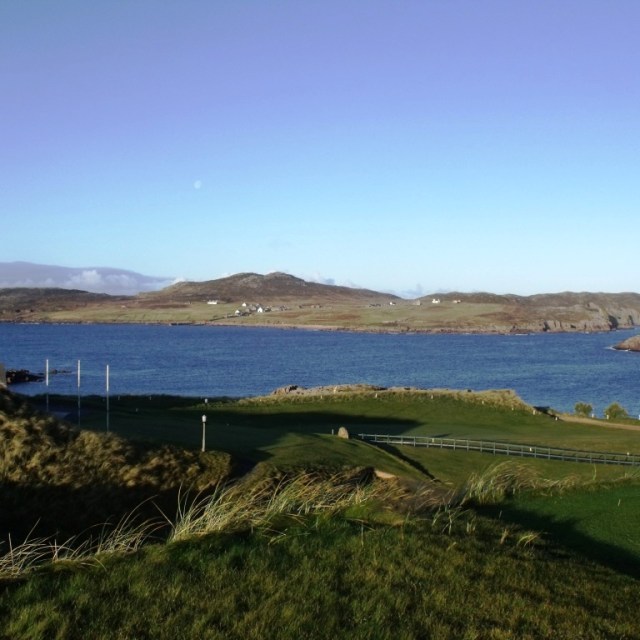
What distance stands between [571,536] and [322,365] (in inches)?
4058

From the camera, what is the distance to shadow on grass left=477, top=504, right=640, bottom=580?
29.6ft

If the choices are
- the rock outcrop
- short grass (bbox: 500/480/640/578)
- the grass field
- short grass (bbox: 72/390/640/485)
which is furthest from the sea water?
the grass field

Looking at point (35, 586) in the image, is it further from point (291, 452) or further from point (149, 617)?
point (291, 452)

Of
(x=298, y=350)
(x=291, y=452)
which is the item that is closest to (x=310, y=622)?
(x=291, y=452)

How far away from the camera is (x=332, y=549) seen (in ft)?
26.6

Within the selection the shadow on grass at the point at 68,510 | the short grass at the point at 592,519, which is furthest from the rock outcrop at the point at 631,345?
the shadow on grass at the point at 68,510

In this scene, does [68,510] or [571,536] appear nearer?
[571,536]

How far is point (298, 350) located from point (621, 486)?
13122cm

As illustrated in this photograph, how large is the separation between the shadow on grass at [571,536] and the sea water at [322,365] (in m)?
60.1

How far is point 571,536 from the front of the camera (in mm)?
10172

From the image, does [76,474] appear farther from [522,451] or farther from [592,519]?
[522,451]

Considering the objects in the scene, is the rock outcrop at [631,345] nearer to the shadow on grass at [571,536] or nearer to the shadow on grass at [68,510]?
the shadow on grass at [571,536]

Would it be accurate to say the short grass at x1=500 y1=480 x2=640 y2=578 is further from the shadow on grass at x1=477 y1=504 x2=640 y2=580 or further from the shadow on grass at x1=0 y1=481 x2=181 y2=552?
the shadow on grass at x1=0 y1=481 x2=181 y2=552

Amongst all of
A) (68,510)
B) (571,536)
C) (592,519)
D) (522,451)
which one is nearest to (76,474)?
(68,510)
